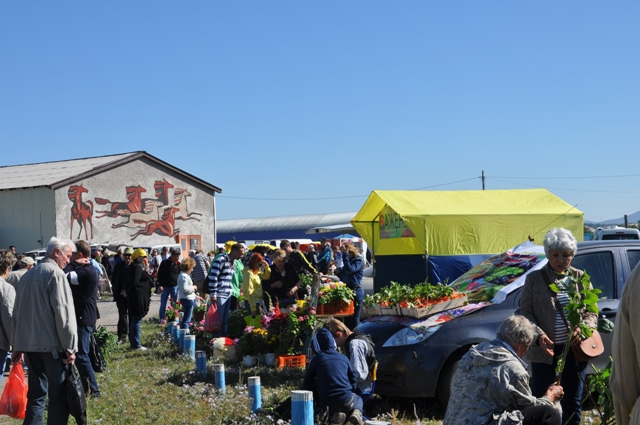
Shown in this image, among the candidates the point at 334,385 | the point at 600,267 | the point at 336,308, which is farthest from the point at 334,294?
the point at 600,267

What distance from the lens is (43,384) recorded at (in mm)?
6715

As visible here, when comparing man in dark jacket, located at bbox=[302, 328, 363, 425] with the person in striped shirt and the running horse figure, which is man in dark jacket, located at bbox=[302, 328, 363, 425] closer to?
the person in striped shirt

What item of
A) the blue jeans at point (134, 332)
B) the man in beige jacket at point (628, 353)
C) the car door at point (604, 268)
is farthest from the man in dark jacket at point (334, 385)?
the blue jeans at point (134, 332)

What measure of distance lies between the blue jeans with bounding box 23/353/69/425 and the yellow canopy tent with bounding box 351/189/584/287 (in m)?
10.2

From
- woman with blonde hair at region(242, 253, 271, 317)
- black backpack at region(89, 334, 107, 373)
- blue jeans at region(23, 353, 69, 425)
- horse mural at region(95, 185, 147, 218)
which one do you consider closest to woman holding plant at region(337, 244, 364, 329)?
woman with blonde hair at region(242, 253, 271, 317)

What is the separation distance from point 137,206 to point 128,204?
1.98 feet

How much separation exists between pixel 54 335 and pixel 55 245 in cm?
82

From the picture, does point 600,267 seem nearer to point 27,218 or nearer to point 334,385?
point 334,385

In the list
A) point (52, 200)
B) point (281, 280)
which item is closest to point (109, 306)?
point (281, 280)

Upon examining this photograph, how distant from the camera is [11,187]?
138 feet

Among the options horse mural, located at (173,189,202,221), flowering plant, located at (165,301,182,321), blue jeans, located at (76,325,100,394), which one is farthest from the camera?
horse mural, located at (173,189,202,221)

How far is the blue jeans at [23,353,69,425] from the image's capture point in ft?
21.7

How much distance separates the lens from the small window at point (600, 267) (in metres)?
7.60

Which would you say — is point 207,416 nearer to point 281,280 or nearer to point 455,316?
point 455,316
